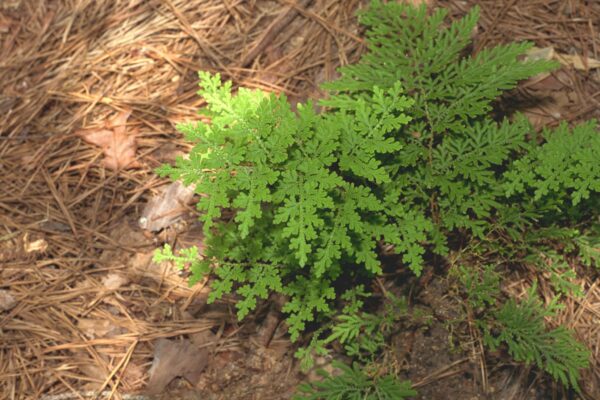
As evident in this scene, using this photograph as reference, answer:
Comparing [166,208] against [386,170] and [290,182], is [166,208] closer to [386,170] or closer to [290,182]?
[290,182]

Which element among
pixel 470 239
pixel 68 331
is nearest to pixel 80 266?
pixel 68 331

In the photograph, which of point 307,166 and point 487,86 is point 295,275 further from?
point 487,86

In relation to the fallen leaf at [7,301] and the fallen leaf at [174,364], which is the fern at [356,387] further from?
the fallen leaf at [7,301]

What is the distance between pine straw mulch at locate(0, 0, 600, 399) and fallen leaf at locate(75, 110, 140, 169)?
47 millimetres

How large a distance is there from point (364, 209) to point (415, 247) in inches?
12.8

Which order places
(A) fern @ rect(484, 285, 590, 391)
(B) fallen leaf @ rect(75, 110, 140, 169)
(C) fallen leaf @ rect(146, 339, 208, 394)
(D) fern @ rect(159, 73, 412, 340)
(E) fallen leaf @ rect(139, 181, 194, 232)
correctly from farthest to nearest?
1. (B) fallen leaf @ rect(75, 110, 140, 169)
2. (E) fallen leaf @ rect(139, 181, 194, 232)
3. (C) fallen leaf @ rect(146, 339, 208, 394)
4. (A) fern @ rect(484, 285, 590, 391)
5. (D) fern @ rect(159, 73, 412, 340)

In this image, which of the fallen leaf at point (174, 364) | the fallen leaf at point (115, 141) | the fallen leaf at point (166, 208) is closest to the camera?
the fallen leaf at point (174, 364)

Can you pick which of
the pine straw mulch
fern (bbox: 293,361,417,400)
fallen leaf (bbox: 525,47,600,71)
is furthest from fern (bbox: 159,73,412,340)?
fallen leaf (bbox: 525,47,600,71)

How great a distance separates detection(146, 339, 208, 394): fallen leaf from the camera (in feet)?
9.57

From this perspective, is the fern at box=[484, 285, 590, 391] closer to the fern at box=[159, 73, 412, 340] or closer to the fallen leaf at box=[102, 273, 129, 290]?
the fern at box=[159, 73, 412, 340]

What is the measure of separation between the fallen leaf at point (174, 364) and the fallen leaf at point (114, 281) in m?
0.46

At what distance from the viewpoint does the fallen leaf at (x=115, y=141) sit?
3338mm

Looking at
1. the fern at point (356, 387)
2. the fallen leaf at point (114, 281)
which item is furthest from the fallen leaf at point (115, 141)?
the fern at point (356, 387)

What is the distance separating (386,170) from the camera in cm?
273
